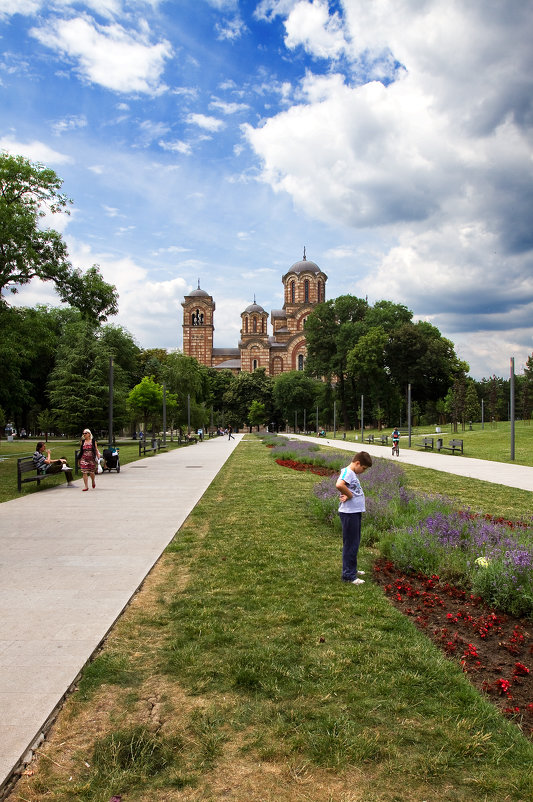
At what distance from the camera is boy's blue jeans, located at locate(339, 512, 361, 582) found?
5.46m

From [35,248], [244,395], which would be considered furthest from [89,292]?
[244,395]

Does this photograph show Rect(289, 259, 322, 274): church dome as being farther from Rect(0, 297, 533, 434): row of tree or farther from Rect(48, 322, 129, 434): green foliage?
Rect(48, 322, 129, 434): green foliage

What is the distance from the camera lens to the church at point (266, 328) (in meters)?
97.2

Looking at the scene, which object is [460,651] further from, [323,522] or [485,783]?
[323,522]

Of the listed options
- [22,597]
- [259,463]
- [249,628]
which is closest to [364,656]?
[249,628]

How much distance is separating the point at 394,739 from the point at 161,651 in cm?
179

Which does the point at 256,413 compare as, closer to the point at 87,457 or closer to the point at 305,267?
the point at 305,267

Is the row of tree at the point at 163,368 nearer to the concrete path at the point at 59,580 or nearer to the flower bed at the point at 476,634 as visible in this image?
the concrete path at the point at 59,580

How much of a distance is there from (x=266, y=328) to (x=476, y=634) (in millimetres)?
99446

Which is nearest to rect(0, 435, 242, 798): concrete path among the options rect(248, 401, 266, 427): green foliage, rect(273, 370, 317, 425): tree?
rect(273, 370, 317, 425): tree

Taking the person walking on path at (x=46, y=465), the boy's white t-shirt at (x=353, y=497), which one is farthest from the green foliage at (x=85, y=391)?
the boy's white t-shirt at (x=353, y=497)

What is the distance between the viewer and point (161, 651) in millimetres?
3846

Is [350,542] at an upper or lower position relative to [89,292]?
lower

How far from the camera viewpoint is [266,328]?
102438 mm
